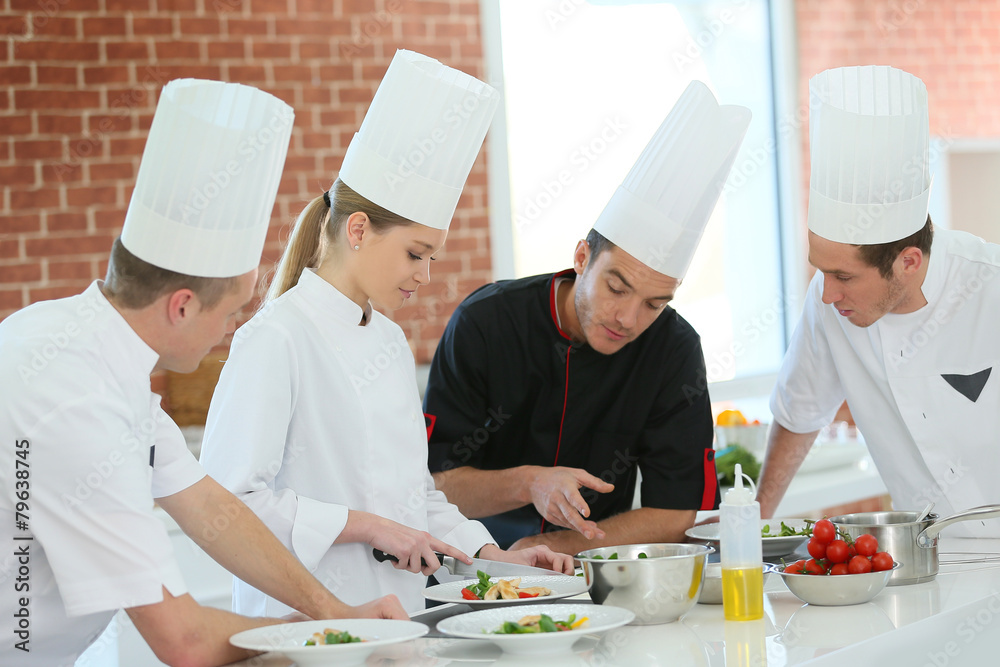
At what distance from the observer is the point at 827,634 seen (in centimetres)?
145

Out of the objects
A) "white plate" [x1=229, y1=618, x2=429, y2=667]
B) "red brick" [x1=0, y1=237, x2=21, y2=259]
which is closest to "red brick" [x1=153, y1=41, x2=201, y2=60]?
"red brick" [x1=0, y1=237, x2=21, y2=259]

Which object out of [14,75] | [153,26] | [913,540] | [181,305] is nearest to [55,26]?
[14,75]

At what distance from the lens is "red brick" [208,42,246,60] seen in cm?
380

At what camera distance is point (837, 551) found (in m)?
1.63

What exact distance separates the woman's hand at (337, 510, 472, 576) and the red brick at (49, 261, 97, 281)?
2260mm

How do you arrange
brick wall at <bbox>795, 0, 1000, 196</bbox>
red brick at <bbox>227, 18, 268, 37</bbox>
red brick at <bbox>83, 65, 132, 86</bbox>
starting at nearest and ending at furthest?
red brick at <bbox>83, 65, 132, 86</bbox> → red brick at <bbox>227, 18, 268, 37</bbox> → brick wall at <bbox>795, 0, 1000, 196</bbox>

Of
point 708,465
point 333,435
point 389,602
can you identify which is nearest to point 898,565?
point 708,465

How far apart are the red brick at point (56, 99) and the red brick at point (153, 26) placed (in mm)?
289

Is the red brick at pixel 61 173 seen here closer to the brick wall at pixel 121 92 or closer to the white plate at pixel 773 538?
the brick wall at pixel 121 92

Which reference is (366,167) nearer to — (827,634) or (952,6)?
(827,634)

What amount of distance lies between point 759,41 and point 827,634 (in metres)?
4.67

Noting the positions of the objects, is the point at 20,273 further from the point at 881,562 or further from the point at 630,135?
the point at 881,562

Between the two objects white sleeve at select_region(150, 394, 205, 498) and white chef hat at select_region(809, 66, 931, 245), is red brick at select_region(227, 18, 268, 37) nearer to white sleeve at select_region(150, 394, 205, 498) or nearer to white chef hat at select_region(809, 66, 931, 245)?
white chef hat at select_region(809, 66, 931, 245)

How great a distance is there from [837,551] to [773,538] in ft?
0.99
